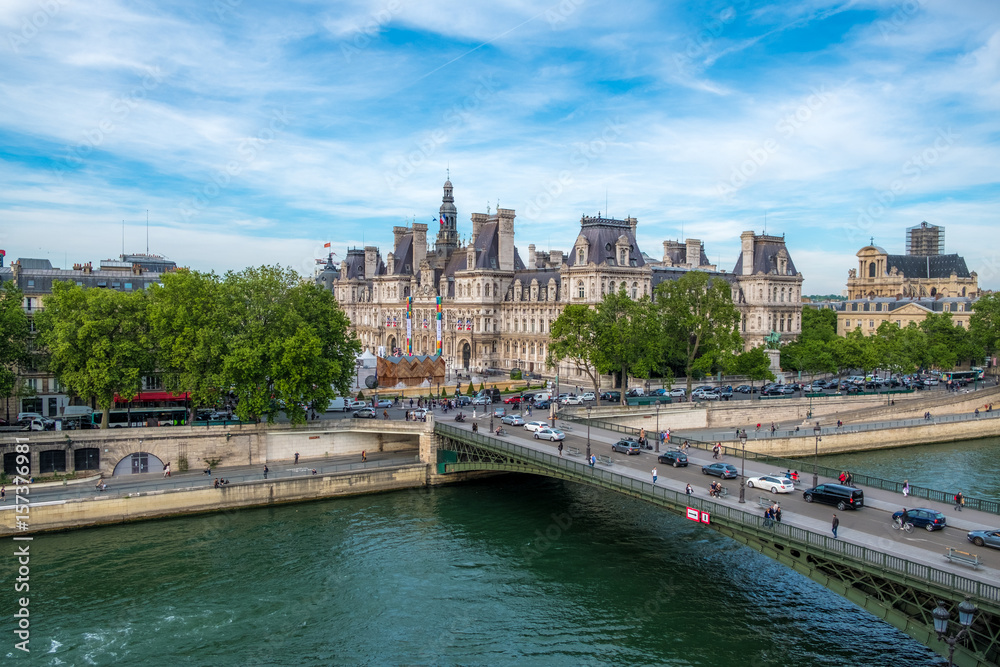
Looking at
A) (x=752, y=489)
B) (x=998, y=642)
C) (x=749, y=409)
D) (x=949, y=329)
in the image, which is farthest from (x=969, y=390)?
(x=998, y=642)

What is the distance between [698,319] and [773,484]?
41106mm

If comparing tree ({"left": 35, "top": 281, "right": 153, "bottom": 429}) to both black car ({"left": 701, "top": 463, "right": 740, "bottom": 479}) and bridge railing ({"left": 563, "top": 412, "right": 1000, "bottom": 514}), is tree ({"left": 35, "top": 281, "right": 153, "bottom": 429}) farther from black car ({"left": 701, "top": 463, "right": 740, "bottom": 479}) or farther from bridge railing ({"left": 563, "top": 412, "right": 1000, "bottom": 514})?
black car ({"left": 701, "top": 463, "right": 740, "bottom": 479})

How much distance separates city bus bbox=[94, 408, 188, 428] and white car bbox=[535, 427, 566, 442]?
29.6 metres

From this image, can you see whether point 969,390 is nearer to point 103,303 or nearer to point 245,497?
point 245,497

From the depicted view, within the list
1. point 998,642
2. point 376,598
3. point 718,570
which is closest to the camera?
point 998,642

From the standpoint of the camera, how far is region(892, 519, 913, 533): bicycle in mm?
33844

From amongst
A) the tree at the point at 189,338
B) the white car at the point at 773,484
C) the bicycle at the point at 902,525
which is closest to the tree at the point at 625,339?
the white car at the point at 773,484

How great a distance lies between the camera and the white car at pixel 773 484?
1607 inches

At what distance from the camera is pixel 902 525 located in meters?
34.2

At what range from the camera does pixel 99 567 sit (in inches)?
1633

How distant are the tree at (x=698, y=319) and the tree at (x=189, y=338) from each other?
149ft

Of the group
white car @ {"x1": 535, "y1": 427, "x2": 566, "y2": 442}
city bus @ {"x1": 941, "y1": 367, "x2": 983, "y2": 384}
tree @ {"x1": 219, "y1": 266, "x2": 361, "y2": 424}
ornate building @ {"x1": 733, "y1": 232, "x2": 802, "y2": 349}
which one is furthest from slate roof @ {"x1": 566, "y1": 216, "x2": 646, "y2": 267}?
Result: city bus @ {"x1": 941, "y1": 367, "x2": 983, "y2": 384}

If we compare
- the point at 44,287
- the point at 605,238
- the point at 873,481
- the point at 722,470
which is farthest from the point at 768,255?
the point at 44,287

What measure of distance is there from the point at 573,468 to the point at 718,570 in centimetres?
980
